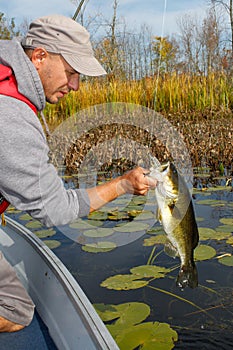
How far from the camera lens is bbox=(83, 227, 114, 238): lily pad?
3.82 metres

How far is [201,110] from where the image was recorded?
8.52 m

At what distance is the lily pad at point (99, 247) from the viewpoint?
3.58 meters

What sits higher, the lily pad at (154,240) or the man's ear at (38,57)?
the man's ear at (38,57)

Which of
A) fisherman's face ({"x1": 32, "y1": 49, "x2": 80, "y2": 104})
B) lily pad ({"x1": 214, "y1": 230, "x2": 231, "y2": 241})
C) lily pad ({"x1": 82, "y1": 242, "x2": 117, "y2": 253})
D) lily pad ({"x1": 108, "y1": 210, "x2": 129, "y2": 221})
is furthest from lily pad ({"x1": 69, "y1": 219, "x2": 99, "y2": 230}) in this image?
fisherman's face ({"x1": 32, "y1": 49, "x2": 80, "y2": 104})

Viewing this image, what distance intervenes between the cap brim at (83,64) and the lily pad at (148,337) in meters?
1.35

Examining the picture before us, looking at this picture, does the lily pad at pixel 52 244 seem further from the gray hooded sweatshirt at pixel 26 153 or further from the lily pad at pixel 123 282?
the gray hooded sweatshirt at pixel 26 153

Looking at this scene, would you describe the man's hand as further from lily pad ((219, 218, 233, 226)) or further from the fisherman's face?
lily pad ((219, 218, 233, 226))

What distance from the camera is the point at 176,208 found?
198 cm

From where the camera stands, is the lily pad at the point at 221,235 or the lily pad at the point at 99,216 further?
the lily pad at the point at 99,216

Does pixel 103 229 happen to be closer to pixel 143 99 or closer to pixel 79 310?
pixel 79 310

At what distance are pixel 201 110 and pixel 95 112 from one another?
1994 mm

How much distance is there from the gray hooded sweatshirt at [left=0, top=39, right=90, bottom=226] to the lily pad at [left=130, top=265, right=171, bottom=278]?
4.27 ft

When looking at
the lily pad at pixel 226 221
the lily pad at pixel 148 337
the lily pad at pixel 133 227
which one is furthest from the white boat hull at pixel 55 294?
the lily pad at pixel 226 221

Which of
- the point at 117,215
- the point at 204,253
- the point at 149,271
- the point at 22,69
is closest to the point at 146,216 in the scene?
the point at 117,215
